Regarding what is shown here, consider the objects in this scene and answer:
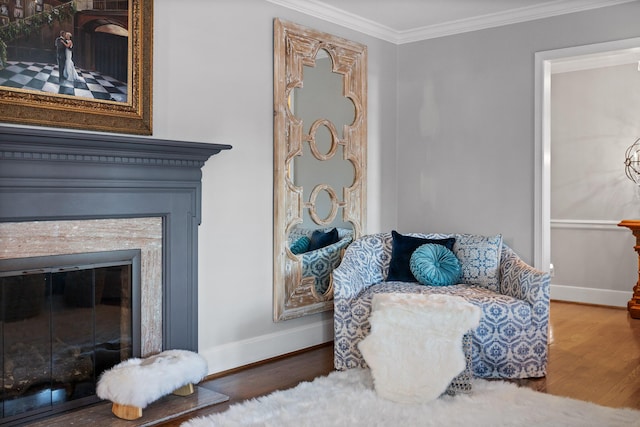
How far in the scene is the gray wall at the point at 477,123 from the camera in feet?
14.2

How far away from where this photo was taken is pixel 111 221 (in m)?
2.99

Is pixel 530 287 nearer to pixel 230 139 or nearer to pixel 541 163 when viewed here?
pixel 541 163

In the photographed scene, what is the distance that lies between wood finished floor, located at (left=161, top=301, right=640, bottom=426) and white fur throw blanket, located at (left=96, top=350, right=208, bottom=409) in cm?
16

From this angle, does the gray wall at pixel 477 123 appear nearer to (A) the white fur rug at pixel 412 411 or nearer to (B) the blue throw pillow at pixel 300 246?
(B) the blue throw pillow at pixel 300 246

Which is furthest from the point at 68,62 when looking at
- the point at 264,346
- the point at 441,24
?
the point at 441,24

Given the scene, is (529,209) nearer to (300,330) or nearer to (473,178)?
(473,178)

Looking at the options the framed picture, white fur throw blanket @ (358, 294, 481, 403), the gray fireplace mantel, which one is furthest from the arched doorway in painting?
white fur throw blanket @ (358, 294, 481, 403)

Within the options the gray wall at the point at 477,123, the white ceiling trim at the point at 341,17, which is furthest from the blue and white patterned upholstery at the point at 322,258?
the white ceiling trim at the point at 341,17

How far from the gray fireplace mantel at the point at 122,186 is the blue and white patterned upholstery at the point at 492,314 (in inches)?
36.6

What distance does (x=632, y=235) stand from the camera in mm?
5625

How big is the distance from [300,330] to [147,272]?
137 cm

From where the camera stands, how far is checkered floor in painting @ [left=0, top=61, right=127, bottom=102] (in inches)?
104

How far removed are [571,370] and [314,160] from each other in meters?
2.17

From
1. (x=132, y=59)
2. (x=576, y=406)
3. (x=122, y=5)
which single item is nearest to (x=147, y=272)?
(x=132, y=59)
